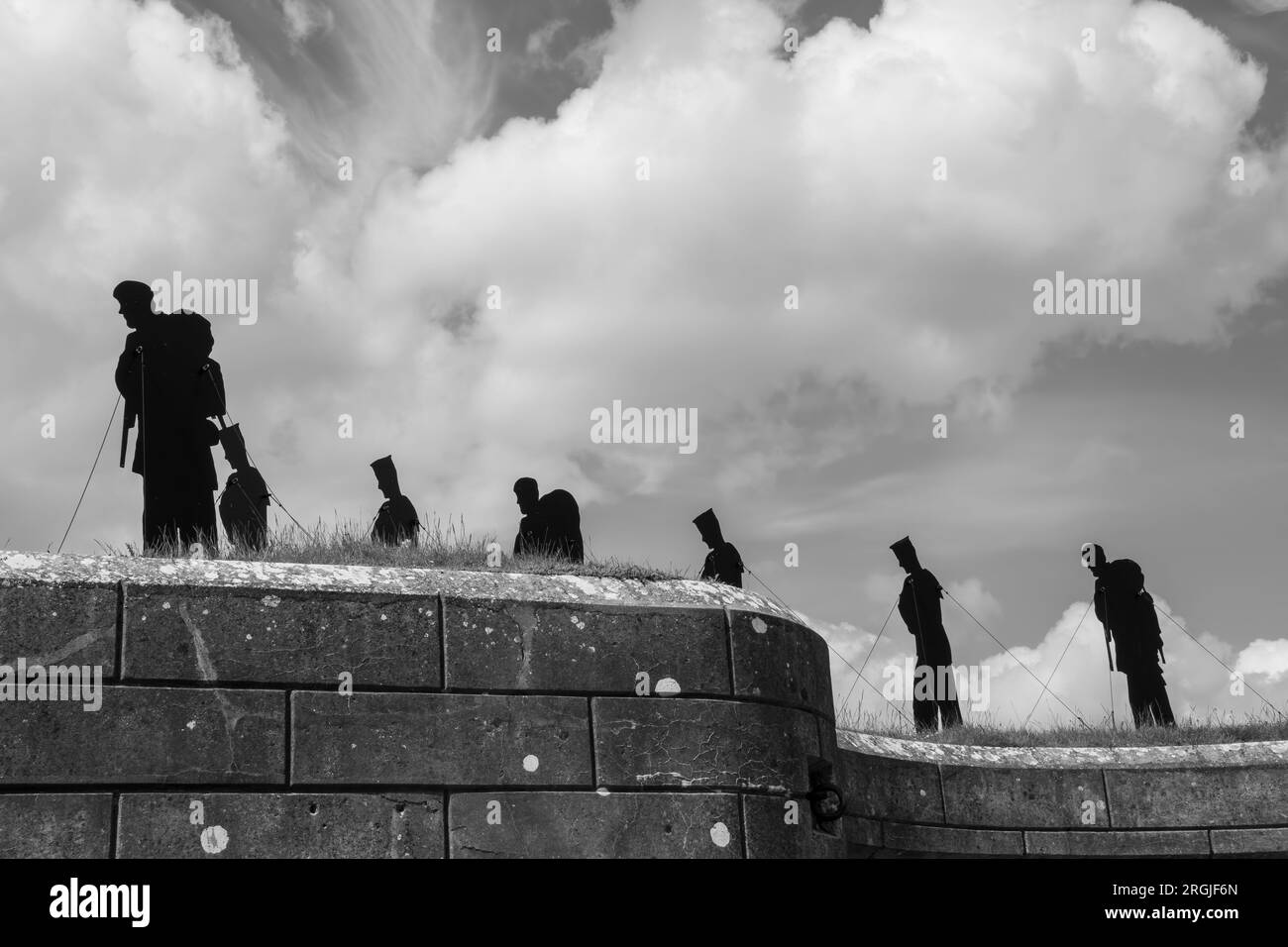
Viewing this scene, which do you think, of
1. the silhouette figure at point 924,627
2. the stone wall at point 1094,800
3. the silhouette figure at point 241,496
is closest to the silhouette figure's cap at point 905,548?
the silhouette figure at point 924,627

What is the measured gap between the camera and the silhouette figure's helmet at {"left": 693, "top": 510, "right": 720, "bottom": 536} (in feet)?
47.1

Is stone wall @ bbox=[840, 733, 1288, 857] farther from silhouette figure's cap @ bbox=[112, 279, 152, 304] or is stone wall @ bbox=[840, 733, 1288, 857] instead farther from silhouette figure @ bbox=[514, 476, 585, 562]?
silhouette figure's cap @ bbox=[112, 279, 152, 304]

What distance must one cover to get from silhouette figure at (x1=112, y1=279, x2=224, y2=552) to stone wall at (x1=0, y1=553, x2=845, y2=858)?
2380 mm

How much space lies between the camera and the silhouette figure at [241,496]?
9961 mm

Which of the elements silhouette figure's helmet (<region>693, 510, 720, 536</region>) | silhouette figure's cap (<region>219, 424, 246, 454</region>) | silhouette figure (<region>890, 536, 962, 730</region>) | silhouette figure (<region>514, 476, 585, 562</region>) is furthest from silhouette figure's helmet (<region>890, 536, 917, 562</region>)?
silhouette figure's cap (<region>219, 424, 246, 454</region>)

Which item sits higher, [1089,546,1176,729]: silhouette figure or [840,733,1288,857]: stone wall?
[1089,546,1176,729]: silhouette figure

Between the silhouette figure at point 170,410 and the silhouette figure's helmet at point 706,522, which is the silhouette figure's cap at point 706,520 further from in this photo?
the silhouette figure at point 170,410

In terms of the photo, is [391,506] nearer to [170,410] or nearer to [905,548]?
Answer: [170,410]

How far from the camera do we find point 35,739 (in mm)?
6098

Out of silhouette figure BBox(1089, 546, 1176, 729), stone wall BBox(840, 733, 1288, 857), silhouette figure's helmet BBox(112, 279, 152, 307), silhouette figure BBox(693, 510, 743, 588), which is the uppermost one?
silhouette figure's helmet BBox(112, 279, 152, 307)

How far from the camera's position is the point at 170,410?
9414mm

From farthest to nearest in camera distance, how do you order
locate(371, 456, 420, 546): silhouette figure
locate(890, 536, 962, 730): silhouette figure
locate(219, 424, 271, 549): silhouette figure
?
locate(890, 536, 962, 730): silhouette figure
locate(371, 456, 420, 546): silhouette figure
locate(219, 424, 271, 549): silhouette figure
